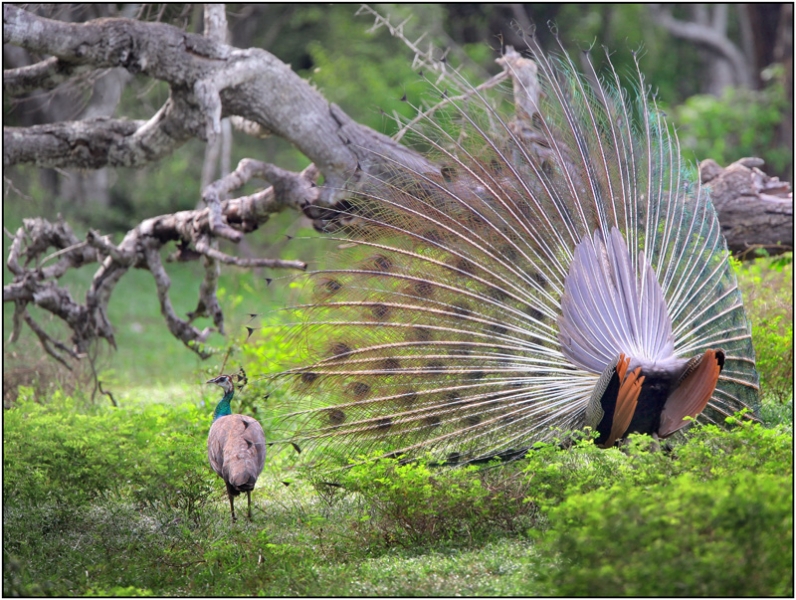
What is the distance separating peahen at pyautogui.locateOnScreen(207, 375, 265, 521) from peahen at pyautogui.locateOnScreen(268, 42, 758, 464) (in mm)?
378

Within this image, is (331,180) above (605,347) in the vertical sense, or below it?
above

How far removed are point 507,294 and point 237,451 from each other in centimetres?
178

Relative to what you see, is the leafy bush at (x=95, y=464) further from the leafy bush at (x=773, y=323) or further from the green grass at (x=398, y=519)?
the leafy bush at (x=773, y=323)

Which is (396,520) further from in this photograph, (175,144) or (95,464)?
(175,144)

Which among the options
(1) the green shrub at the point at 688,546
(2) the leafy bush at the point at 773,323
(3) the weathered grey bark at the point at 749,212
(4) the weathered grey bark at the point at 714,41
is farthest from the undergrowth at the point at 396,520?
(4) the weathered grey bark at the point at 714,41

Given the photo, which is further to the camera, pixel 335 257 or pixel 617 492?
pixel 335 257

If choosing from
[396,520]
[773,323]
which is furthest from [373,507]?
[773,323]

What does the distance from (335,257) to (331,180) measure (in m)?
1.50

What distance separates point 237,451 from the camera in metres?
4.63

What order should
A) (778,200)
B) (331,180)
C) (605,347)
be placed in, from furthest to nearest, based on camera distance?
(778,200) → (331,180) → (605,347)

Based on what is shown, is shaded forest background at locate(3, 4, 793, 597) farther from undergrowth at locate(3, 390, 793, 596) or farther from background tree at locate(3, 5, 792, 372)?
background tree at locate(3, 5, 792, 372)

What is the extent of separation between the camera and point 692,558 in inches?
118

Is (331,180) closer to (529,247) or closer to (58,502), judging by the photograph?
(529,247)

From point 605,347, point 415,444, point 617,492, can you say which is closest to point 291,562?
point 415,444
